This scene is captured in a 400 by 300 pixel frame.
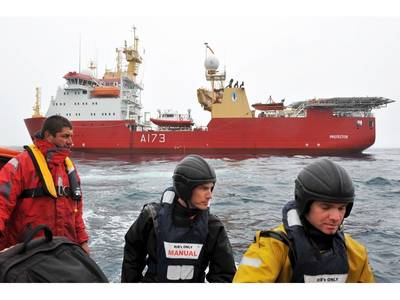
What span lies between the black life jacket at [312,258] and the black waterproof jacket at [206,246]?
76 centimetres

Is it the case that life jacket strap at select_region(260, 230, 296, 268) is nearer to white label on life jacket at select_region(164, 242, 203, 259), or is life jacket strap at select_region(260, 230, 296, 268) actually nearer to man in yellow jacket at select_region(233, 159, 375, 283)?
man in yellow jacket at select_region(233, 159, 375, 283)

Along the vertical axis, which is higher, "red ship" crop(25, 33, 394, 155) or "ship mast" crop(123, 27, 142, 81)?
"ship mast" crop(123, 27, 142, 81)

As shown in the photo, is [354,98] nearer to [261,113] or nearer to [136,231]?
[261,113]

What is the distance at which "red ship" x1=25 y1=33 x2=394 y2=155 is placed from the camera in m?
29.1

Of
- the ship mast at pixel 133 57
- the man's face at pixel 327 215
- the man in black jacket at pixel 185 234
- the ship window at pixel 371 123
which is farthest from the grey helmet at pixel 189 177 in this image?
the ship mast at pixel 133 57

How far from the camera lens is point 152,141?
30.0m

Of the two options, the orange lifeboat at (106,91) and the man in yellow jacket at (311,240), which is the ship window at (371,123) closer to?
the orange lifeboat at (106,91)

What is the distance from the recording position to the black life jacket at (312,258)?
157 cm

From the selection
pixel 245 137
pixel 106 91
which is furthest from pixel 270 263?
pixel 106 91

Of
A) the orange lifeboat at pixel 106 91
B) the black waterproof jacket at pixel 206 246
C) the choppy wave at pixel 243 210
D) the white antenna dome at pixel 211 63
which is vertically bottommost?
the choppy wave at pixel 243 210

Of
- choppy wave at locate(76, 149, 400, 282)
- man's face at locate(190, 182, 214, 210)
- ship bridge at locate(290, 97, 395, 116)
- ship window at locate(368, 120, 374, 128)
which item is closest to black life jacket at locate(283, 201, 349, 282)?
man's face at locate(190, 182, 214, 210)

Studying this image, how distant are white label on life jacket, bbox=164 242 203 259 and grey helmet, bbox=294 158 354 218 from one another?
0.87m

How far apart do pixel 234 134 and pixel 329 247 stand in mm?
28018
